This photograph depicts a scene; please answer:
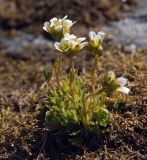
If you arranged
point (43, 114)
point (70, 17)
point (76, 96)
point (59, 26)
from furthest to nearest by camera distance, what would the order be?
point (70, 17) → point (43, 114) → point (76, 96) → point (59, 26)

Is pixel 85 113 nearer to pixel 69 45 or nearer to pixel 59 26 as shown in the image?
pixel 69 45

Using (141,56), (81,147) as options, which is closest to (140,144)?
(81,147)

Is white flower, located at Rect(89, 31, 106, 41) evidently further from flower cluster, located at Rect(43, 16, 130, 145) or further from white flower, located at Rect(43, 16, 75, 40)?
white flower, located at Rect(43, 16, 75, 40)

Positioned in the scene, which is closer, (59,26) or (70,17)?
(59,26)

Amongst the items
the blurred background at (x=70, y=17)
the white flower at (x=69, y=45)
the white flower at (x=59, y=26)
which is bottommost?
the white flower at (x=69, y=45)

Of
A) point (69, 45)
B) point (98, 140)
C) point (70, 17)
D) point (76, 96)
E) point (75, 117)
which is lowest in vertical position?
point (98, 140)

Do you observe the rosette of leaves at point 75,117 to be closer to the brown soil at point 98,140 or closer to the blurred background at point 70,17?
the brown soil at point 98,140

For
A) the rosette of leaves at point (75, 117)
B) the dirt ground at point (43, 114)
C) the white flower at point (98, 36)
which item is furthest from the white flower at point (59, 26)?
the dirt ground at point (43, 114)

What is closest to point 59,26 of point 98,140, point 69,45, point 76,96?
point 69,45
